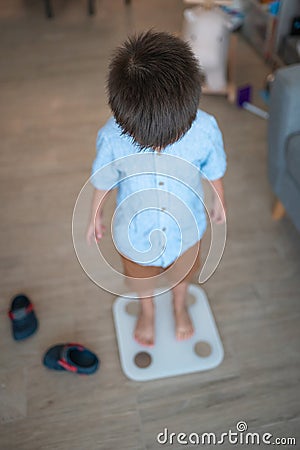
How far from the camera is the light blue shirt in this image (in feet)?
2.71

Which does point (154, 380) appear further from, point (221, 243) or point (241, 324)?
point (221, 243)

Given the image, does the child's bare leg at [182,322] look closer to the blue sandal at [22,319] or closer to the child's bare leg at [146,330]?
the child's bare leg at [146,330]

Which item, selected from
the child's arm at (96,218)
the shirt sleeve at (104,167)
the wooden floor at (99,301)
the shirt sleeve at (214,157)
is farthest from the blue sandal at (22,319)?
the shirt sleeve at (214,157)

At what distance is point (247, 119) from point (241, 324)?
99cm

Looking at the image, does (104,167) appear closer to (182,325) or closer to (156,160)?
(156,160)

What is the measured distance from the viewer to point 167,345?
1.20 meters

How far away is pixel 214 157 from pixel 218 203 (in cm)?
11

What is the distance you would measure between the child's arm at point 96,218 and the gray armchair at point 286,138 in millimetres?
579

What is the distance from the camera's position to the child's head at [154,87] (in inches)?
25.6

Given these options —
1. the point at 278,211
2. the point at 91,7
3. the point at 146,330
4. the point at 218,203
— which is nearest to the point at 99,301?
the point at 146,330

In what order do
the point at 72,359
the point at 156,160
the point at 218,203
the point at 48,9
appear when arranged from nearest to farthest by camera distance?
1. the point at 156,160
2. the point at 218,203
3. the point at 72,359
4. the point at 48,9

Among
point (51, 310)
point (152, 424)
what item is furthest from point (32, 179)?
point (152, 424)

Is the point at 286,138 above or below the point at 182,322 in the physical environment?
above

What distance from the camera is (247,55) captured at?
89.4 inches
